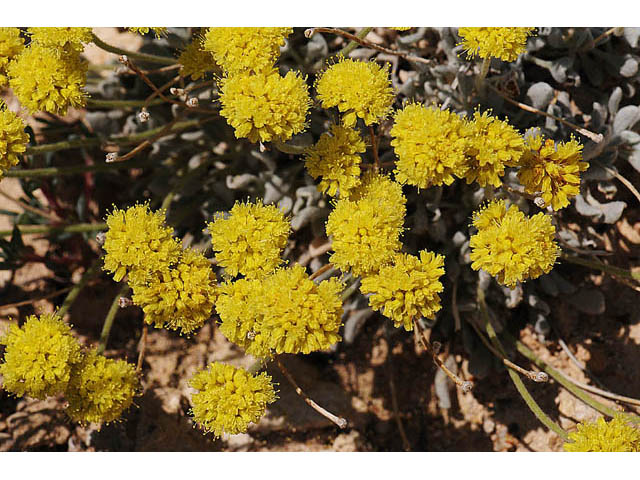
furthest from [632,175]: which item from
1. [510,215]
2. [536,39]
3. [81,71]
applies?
[81,71]

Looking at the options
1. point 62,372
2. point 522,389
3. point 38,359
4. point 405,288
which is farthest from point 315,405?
point 38,359

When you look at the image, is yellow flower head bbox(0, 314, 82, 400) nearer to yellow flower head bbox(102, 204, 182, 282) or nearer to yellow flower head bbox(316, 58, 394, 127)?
yellow flower head bbox(102, 204, 182, 282)

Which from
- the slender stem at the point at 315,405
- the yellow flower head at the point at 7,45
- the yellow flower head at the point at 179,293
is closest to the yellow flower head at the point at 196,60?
the yellow flower head at the point at 7,45

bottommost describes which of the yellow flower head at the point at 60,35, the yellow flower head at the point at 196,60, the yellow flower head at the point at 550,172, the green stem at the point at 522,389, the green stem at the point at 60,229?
the green stem at the point at 522,389

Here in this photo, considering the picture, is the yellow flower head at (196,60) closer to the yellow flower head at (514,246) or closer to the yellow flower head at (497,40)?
the yellow flower head at (497,40)

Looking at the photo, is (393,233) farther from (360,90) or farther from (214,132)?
(214,132)

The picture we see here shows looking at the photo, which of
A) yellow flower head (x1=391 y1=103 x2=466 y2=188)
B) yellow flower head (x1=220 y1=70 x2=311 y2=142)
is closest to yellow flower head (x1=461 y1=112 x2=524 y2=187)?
yellow flower head (x1=391 y1=103 x2=466 y2=188)
